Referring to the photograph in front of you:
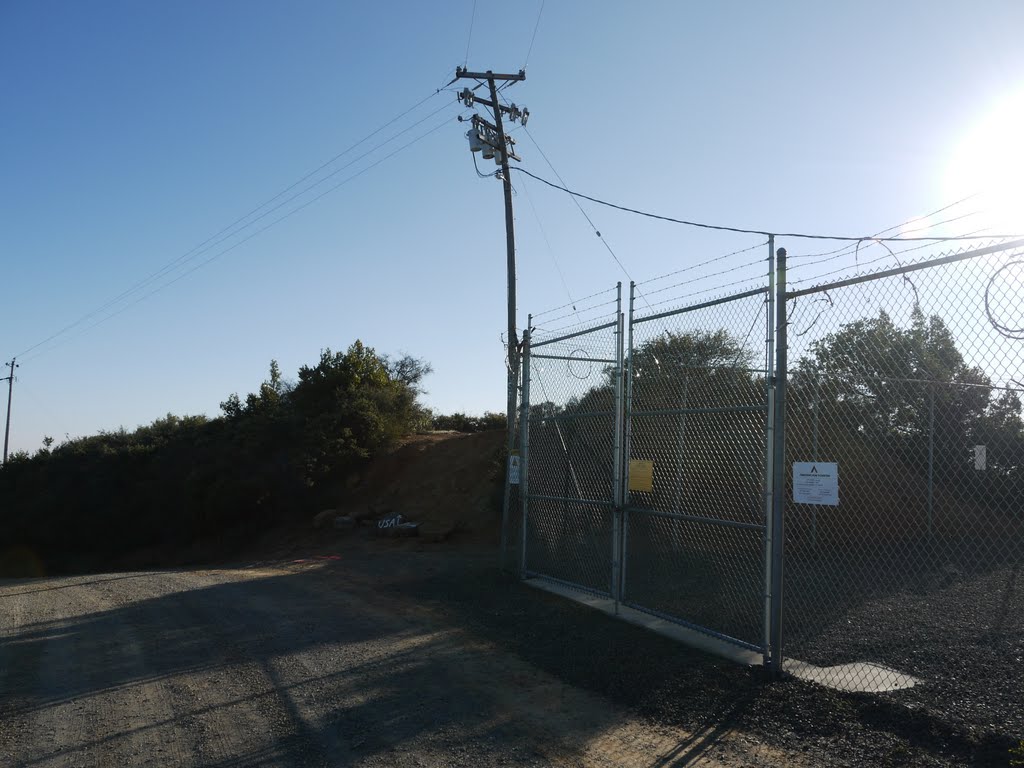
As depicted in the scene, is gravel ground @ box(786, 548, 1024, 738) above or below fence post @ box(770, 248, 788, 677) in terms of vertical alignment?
below

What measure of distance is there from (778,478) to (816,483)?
39cm

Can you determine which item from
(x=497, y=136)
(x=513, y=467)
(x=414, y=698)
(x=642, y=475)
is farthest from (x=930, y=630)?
(x=497, y=136)

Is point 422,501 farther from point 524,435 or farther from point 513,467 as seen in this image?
point 524,435

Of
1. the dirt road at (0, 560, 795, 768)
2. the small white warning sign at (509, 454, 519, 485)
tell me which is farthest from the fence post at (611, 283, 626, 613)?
the small white warning sign at (509, 454, 519, 485)

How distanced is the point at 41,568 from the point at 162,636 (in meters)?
22.9

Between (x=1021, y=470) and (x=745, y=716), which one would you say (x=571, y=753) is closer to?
(x=745, y=716)

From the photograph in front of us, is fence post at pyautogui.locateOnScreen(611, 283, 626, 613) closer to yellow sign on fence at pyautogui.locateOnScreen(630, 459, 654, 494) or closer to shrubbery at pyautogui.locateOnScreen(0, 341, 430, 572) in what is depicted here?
yellow sign on fence at pyautogui.locateOnScreen(630, 459, 654, 494)

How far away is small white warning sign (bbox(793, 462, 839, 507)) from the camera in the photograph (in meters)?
5.41

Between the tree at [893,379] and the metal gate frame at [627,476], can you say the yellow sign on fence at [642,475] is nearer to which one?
the metal gate frame at [627,476]

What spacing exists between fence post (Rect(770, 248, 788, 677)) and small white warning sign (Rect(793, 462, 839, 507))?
0.21 metres

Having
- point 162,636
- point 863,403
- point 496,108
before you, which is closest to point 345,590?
point 162,636

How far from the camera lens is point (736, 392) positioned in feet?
29.3

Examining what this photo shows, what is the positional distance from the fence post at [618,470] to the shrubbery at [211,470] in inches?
619

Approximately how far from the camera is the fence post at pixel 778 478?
19.0ft
